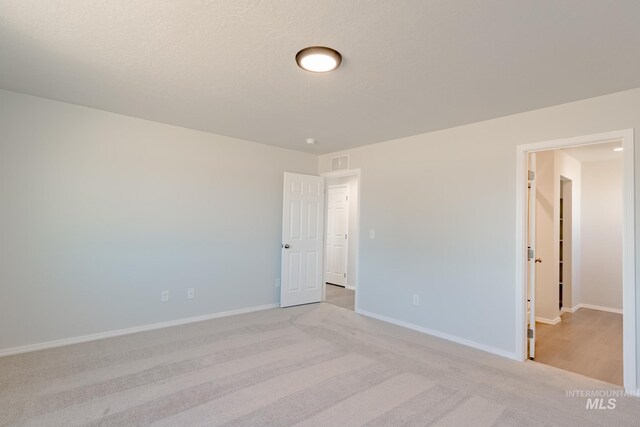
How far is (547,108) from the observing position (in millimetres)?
3074

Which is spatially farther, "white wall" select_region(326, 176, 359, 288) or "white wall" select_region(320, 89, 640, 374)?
"white wall" select_region(326, 176, 359, 288)

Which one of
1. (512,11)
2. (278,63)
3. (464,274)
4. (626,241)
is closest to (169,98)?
(278,63)

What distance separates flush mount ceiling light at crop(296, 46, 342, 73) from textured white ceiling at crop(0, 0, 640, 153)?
0.06 metres

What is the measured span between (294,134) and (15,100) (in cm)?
277

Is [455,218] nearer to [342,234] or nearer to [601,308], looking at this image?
[342,234]

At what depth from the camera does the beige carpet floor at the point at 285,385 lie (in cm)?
216

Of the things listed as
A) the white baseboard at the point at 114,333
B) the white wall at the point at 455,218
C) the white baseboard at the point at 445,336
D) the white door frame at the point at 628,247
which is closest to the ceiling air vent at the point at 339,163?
the white wall at the point at 455,218

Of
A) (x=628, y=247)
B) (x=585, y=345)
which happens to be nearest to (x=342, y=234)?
(x=585, y=345)

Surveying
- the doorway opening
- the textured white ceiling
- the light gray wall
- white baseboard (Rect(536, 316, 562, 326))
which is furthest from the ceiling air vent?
white baseboard (Rect(536, 316, 562, 326))

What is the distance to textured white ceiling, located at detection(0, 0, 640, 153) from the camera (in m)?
1.77

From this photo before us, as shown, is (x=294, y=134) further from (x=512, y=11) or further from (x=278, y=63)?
(x=512, y=11)

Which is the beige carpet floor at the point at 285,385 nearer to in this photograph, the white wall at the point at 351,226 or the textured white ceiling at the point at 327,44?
the textured white ceiling at the point at 327,44

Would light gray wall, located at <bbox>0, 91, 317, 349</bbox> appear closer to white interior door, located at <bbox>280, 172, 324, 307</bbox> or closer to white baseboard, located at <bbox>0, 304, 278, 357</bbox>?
white baseboard, located at <bbox>0, 304, 278, 357</bbox>

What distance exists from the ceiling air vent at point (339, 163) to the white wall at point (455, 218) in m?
0.30
